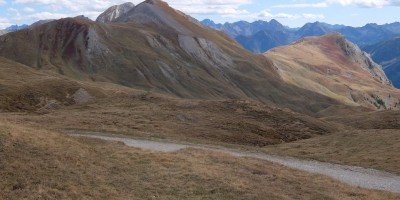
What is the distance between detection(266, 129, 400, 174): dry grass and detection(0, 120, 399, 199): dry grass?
10.4 meters

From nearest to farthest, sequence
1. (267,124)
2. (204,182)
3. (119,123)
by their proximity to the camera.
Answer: (204,182)
(119,123)
(267,124)

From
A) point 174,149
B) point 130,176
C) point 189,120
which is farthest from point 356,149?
point 130,176

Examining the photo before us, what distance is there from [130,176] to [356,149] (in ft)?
97.7

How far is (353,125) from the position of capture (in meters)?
96.8

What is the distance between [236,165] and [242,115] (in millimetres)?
38652

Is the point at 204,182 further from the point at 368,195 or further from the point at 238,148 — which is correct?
the point at 238,148

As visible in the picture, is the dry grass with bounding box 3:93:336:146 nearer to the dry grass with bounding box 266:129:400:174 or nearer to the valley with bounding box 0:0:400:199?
the valley with bounding box 0:0:400:199

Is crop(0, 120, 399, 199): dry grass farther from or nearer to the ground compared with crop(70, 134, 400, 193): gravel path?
farther from the ground

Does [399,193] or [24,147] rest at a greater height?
[24,147]

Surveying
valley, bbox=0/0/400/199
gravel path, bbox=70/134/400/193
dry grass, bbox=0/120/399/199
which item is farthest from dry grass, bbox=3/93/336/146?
dry grass, bbox=0/120/399/199

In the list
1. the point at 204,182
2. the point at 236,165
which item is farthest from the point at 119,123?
the point at 204,182

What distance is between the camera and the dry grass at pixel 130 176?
26.0 metres

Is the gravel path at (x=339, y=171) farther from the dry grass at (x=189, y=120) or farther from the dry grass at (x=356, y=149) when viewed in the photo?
the dry grass at (x=189, y=120)

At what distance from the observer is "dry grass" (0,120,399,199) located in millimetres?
26016
